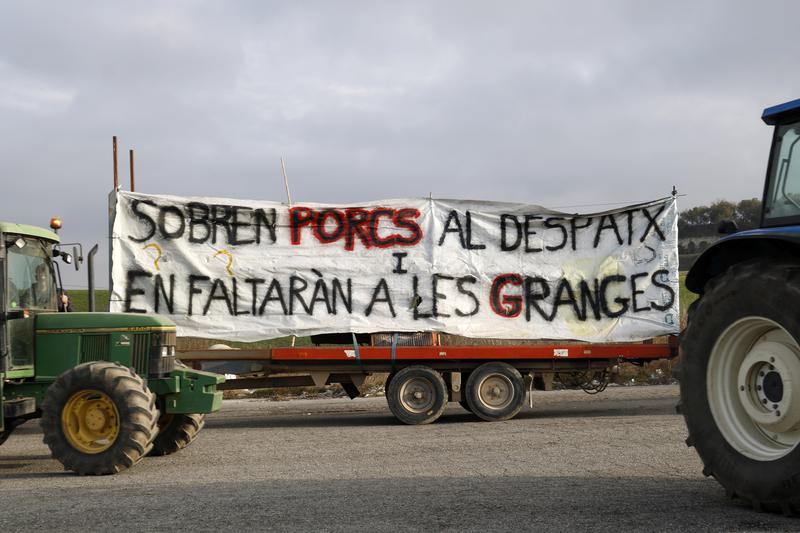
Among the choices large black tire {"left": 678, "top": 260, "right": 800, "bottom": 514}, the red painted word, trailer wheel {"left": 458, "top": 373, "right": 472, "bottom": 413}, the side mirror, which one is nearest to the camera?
large black tire {"left": 678, "top": 260, "right": 800, "bottom": 514}

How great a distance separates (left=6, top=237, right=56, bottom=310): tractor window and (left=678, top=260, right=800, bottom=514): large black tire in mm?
6816

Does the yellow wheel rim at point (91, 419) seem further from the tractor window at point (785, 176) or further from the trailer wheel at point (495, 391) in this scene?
the tractor window at point (785, 176)

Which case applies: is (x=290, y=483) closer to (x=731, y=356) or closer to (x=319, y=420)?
(x=731, y=356)

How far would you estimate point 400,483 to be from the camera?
6.66m

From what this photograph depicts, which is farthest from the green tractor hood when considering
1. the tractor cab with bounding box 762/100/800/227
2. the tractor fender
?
the tractor cab with bounding box 762/100/800/227

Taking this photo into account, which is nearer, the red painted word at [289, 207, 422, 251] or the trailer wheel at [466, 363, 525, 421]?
the trailer wheel at [466, 363, 525, 421]

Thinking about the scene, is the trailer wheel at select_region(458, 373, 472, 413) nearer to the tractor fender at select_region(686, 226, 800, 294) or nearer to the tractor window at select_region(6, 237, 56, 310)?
the tractor window at select_region(6, 237, 56, 310)

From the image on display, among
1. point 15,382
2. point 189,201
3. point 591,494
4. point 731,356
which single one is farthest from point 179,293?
point 731,356

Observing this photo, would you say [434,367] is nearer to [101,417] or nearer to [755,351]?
[101,417]

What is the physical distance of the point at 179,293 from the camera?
39.7 feet

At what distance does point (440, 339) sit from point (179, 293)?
160 inches

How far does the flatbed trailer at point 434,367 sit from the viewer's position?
38.3 feet

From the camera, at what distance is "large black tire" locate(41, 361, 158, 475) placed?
788cm

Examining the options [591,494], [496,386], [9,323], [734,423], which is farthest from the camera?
[496,386]
